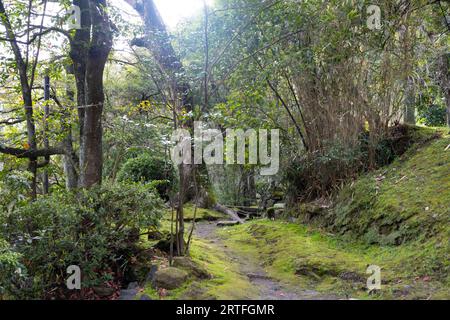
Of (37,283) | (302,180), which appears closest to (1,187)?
(37,283)

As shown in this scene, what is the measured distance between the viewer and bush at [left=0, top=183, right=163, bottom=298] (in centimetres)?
340

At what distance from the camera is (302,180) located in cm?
749

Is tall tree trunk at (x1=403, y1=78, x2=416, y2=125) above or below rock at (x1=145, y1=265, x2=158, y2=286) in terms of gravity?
above

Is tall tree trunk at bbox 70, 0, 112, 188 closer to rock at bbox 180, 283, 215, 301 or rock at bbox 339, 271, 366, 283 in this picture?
rock at bbox 180, 283, 215, 301

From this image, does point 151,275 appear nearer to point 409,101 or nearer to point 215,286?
point 215,286

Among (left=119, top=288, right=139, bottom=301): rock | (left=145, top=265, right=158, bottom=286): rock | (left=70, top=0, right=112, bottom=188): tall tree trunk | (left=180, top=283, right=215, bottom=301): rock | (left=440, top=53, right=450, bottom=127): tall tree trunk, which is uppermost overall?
(left=440, top=53, right=450, bottom=127): tall tree trunk

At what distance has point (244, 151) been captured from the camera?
8.36 m

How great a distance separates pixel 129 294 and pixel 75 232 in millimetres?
733

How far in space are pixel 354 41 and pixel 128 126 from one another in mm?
3184

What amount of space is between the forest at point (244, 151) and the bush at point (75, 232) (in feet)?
0.05

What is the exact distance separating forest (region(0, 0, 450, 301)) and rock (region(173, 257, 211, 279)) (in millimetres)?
16

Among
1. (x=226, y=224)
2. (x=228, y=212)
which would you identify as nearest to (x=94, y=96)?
(x=226, y=224)

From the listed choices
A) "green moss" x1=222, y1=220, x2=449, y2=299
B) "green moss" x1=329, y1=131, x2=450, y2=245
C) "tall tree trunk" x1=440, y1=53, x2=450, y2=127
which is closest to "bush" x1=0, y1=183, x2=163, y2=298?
"green moss" x1=222, y1=220, x2=449, y2=299
